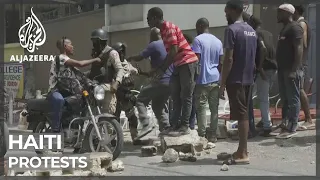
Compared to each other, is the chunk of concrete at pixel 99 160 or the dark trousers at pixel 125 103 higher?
the dark trousers at pixel 125 103

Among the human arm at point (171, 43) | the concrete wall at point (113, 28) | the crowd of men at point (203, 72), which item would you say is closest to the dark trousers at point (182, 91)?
the crowd of men at point (203, 72)

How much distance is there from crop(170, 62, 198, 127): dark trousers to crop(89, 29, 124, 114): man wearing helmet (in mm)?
738

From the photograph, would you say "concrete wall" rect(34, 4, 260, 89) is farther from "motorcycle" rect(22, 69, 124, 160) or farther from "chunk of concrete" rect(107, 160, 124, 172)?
"chunk of concrete" rect(107, 160, 124, 172)

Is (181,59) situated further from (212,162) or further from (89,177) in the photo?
(89,177)

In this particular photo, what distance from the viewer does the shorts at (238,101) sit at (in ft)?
18.3

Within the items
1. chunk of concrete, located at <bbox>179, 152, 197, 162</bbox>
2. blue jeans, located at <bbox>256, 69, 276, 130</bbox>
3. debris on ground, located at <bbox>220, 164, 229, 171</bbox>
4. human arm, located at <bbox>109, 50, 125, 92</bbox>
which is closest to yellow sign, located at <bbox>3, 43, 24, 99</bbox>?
human arm, located at <bbox>109, 50, 125, 92</bbox>

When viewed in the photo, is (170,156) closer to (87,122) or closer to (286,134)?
(87,122)

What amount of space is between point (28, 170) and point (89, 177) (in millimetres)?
697

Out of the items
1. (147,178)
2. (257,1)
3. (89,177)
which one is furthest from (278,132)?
(257,1)

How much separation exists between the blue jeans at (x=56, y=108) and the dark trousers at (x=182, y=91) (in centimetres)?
149

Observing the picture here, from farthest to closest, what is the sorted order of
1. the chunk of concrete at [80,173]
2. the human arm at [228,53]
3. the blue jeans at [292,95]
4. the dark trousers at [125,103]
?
the dark trousers at [125,103] < the blue jeans at [292,95] < the human arm at [228,53] < the chunk of concrete at [80,173]

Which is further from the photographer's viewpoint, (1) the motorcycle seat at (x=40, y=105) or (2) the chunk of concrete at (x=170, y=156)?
(1) the motorcycle seat at (x=40, y=105)

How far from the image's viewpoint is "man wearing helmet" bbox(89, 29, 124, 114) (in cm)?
630

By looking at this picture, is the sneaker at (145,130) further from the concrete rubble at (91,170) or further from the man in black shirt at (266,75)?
the man in black shirt at (266,75)
